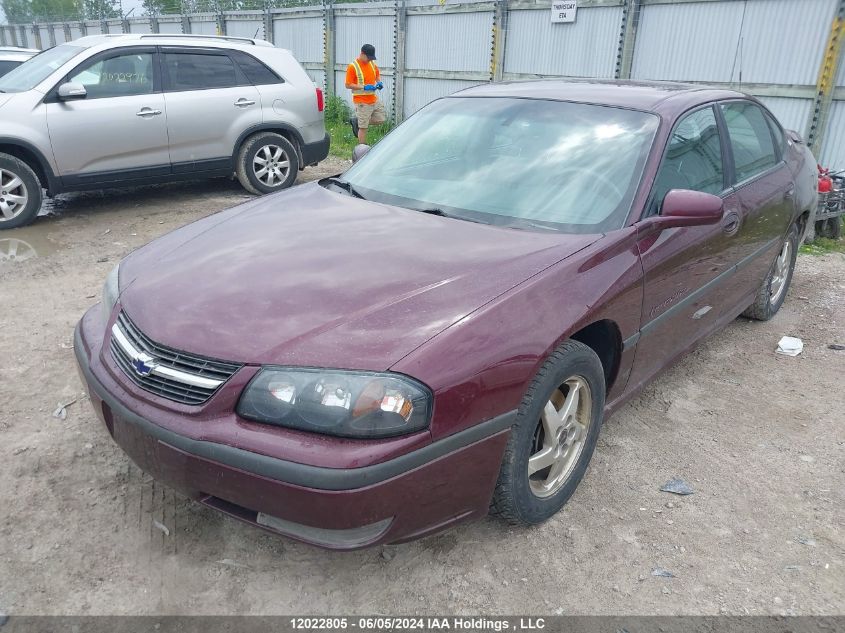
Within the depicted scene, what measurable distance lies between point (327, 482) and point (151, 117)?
21.0 feet

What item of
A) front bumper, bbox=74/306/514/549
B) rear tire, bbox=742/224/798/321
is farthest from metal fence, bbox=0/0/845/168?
front bumper, bbox=74/306/514/549

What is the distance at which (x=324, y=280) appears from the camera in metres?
2.45

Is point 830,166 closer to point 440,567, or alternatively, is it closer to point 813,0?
point 813,0

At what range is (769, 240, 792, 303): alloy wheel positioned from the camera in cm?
482

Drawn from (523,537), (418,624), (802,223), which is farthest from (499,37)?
(418,624)

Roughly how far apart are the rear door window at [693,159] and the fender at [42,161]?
599cm

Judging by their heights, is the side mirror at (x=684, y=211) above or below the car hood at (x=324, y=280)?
above

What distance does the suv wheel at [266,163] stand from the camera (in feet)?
26.4

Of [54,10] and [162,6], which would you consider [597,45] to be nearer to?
[162,6]

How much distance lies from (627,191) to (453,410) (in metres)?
1.46

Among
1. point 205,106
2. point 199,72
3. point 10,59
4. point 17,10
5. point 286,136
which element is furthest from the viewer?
point 17,10

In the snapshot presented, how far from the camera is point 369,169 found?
3674 mm

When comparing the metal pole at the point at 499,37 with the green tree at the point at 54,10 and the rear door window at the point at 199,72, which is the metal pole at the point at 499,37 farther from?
the green tree at the point at 54,10

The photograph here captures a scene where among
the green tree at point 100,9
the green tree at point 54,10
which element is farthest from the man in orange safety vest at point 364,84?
the green tree at point 54,10
